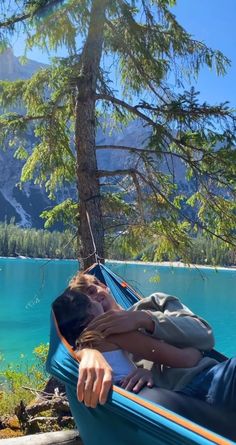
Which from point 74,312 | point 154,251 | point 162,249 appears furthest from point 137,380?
point 154,251

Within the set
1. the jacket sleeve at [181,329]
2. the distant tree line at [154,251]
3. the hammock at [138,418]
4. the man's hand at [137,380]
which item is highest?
the distant tree line at [154,251]

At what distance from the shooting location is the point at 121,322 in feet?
4.91

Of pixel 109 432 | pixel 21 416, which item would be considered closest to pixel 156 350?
pixel 109 432

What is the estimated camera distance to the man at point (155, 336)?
1332 mm

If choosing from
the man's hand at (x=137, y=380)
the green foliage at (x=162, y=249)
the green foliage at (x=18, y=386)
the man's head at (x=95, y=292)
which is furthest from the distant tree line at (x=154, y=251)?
the man's hand at (x=137, y=380)

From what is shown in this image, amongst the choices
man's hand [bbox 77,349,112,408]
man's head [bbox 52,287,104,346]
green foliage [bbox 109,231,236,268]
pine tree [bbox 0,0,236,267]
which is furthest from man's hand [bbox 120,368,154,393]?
green foliage [bbox 109,231,236,268]

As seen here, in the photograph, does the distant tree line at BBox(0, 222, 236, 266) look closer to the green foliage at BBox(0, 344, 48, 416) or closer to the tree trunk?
the tree trunk

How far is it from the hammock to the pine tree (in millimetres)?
1981

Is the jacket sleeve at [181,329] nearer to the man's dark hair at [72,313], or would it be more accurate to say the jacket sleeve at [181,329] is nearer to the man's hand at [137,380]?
the man's hand at [137,380]

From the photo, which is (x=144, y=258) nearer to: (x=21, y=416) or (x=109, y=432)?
(x=21, y=416)

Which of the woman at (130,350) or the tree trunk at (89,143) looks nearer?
the woman at (130,350)

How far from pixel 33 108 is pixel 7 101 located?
24 centimetres

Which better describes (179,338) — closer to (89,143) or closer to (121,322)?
(121,322)

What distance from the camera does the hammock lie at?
1108mm
